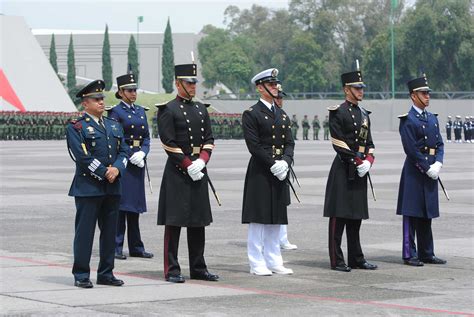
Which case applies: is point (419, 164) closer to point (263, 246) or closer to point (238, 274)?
point (263, 246)

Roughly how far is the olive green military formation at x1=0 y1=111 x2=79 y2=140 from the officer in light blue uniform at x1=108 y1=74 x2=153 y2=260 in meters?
44.2

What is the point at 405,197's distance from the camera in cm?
1236

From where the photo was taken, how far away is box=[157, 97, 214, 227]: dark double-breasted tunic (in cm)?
1067

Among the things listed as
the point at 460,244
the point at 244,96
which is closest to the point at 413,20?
the point at 244,96

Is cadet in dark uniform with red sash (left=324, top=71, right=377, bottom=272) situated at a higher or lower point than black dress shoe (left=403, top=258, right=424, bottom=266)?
higher

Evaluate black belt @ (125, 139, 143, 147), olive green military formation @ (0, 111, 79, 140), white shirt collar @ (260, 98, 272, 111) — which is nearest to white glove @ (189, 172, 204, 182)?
white shirt collar @ (260, 98, 272, 111)

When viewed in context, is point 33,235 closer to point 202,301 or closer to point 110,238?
point 110,238

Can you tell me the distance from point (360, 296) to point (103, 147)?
2.62m

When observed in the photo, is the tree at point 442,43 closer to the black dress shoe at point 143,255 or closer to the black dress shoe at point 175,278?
the black dress shoe at point 143,255

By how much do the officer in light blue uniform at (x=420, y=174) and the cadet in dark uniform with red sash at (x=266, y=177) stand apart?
164 cm

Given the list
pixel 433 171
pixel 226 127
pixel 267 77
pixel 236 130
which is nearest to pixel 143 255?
pixel 267 77

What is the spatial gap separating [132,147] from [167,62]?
93513mm

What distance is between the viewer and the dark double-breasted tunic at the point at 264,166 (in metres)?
11.1

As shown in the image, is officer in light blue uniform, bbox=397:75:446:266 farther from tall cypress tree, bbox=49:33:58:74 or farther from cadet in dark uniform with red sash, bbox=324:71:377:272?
tall cypress tree, bbox=49:33:58:74
